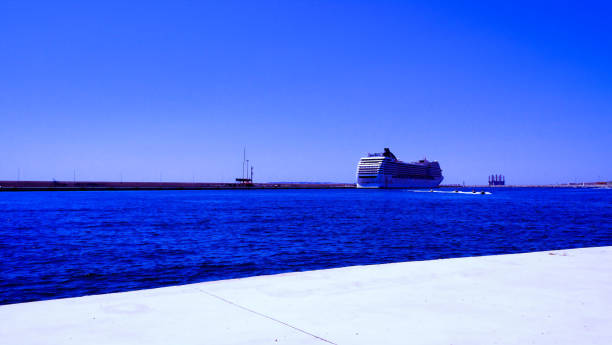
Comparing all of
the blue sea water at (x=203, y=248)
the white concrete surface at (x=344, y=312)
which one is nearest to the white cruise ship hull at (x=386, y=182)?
the blue sea water at (x=203, y=248)

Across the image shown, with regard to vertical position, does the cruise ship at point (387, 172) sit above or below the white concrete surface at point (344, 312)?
above

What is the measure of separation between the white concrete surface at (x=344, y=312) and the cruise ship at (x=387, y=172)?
134 m

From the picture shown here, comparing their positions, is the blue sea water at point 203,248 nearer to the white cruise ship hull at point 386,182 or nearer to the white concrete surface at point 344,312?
the white concrete surface at point 344,312

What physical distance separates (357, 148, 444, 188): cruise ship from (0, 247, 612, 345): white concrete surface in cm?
13416

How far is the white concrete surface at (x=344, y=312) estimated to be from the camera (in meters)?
4.12

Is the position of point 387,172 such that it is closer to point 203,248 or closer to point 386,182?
point 386,182

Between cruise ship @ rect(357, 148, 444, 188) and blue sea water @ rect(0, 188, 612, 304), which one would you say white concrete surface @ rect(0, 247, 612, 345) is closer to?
blue sea water @ rect(0, 188, 612, 304)

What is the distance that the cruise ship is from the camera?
140 m

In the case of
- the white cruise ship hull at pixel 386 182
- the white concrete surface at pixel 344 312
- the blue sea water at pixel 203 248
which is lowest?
the blue sea water at pixel 203 248

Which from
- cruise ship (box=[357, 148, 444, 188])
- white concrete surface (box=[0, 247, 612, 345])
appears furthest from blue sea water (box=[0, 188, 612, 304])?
cruise ship (box=[357, 148, 444, 188])

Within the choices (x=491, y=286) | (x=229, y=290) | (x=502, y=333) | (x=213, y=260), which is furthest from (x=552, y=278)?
(x=213, y=260)

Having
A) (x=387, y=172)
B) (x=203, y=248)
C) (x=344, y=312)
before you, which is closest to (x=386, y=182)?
(x=387, y=172)

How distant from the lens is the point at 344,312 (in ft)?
16.4

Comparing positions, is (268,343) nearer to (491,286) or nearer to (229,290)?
(229,290)
